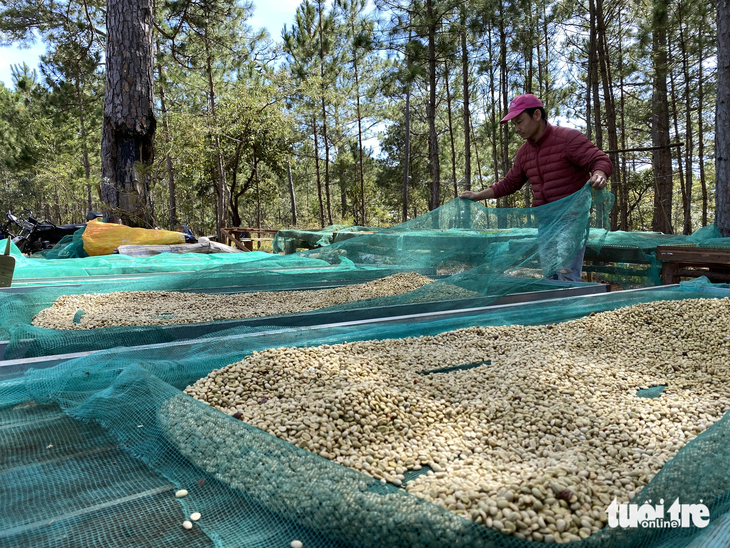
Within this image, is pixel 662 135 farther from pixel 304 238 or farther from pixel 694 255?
pixel 304 238

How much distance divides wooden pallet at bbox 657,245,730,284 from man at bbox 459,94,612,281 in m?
1.39

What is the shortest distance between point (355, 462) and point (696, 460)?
0.70 meters

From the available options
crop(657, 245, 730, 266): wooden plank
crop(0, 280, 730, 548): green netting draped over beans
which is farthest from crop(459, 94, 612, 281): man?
crop(0, 280, 730, 548): green netting draped over beans

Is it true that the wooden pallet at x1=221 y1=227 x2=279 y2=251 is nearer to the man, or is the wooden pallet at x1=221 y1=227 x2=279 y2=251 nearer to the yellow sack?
the yellow sack

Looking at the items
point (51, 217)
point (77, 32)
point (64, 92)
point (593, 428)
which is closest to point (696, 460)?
point (593, 428)

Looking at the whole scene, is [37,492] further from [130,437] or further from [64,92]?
[64,92]

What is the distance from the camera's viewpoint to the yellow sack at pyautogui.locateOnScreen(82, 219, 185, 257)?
5.68 meters

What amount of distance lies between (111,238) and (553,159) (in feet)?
16.3

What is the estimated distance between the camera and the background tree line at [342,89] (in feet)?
23.4

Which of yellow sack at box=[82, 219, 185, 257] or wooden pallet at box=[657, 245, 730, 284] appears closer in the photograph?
wooden pallet at box=[657, 245, 730, 284]

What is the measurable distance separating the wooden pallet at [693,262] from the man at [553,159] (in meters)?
1.39

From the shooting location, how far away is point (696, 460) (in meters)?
0.89

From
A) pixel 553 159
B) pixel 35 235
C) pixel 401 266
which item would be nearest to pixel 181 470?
pixel 401 266

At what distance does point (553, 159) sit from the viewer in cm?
344
